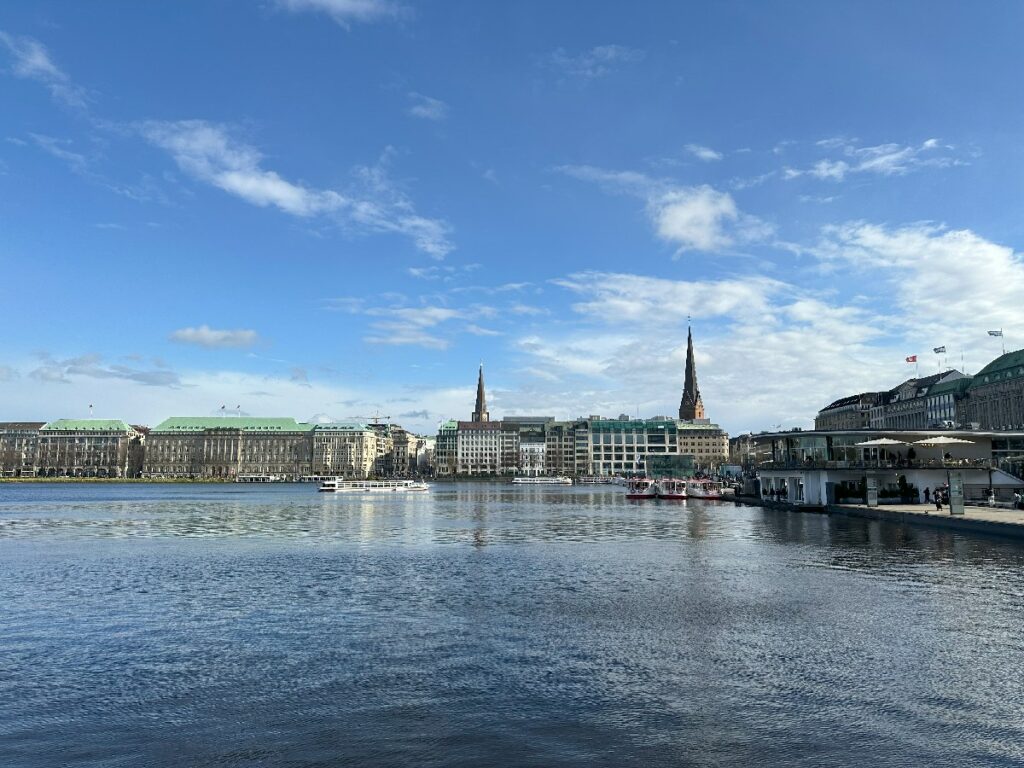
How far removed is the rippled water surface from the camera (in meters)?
14.3

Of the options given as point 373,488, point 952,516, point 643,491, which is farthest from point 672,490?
point 952,516

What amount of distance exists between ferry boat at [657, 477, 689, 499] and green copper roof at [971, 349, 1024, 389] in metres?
88.6

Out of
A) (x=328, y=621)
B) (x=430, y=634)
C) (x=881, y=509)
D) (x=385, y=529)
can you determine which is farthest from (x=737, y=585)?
(x=881, y=509)

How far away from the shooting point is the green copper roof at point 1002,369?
17212cm

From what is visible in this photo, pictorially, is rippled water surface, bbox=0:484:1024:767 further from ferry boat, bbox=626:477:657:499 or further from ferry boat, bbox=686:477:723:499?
ferry boat, bbox=626:477:657:499

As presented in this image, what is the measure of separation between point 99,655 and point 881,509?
68.8 metres

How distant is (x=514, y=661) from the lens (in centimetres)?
2008

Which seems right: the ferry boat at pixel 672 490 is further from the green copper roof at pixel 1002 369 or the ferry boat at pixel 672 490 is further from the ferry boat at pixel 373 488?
the green copper roof at pixel 1002 369

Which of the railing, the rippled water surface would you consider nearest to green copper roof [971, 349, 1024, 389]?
the railing

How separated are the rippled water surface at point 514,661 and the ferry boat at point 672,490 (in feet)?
323

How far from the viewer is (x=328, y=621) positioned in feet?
82.8

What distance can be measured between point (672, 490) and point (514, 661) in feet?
418

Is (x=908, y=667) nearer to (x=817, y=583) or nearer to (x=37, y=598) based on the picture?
(x=817, y=583)

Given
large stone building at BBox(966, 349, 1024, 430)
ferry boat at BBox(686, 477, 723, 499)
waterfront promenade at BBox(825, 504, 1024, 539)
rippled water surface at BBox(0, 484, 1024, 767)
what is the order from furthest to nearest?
large stone building at BBox(966, 349, 1024, 430) → ferry boat at BBox(686, 477, 723, 499) → waterfront promenade at BBox(825, 504, 1024, 539) → rippled water surface at BBox(0, 484, 1024, 767)
